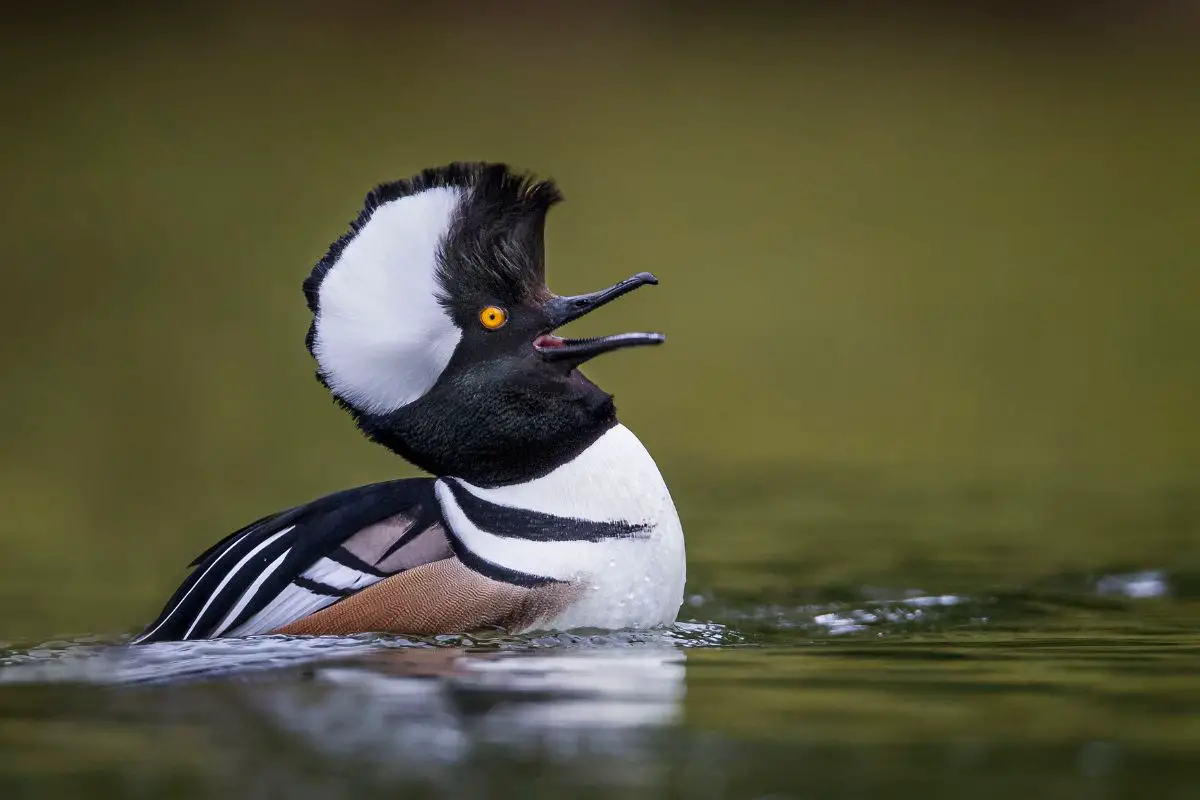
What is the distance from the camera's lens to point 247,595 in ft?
19.7

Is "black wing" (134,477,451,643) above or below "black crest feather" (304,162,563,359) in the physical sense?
below

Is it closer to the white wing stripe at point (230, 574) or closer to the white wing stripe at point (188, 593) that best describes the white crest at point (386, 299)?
the white wing stripe at point (230, 574)

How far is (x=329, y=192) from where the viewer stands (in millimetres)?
18656

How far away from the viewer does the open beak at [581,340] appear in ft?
20.2

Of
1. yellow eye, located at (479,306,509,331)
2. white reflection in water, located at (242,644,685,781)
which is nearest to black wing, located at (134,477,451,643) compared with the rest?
white reflection in water, located at (242,644,685,781)

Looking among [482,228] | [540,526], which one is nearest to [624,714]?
[540,526]

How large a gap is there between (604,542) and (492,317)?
2.73ft

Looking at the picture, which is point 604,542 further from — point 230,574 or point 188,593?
point 188,593

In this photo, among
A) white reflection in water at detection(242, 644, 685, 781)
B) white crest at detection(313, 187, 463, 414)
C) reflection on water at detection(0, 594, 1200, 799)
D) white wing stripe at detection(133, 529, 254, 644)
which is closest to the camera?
reflection on water at detection(0, 594, 1200, 799)

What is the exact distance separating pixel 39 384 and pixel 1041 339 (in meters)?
7.68

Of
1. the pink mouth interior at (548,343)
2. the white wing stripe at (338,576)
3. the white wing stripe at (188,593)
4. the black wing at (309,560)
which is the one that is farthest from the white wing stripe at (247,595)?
the pink mouth interior at (548,343)

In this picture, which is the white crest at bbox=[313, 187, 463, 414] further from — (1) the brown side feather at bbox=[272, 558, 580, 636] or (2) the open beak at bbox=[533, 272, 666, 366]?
(1) the brown side feather at bbox=[272, 558, 580, 636]

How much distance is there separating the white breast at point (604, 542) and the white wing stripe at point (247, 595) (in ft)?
1.80

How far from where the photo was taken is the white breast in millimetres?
5996
